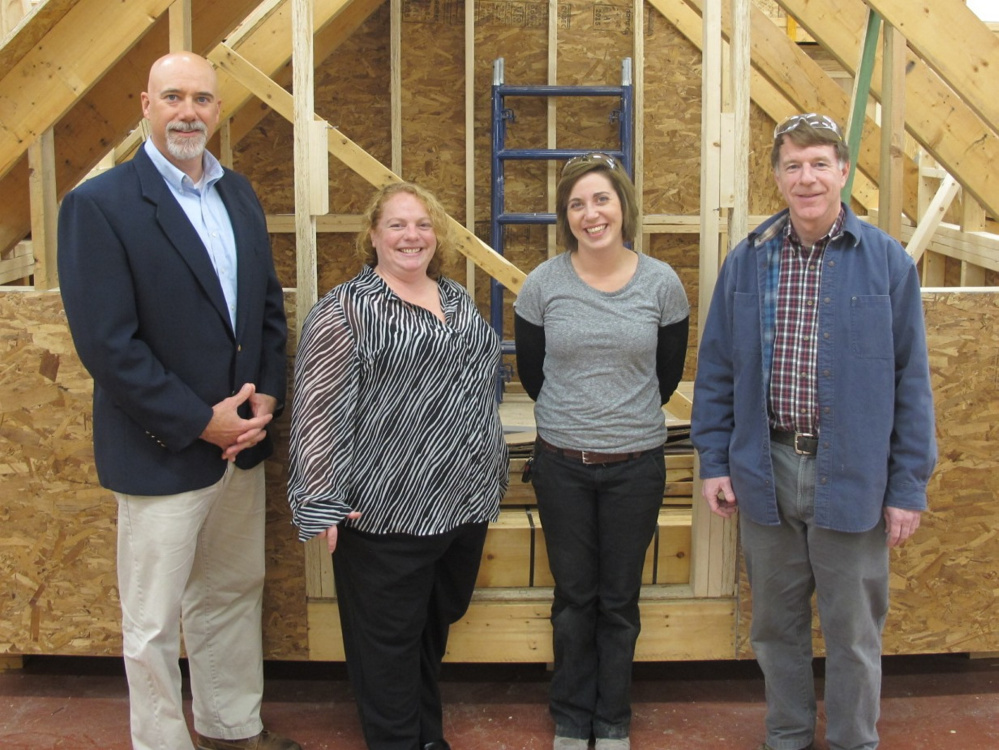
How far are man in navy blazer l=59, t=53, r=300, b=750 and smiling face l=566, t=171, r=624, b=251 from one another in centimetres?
79

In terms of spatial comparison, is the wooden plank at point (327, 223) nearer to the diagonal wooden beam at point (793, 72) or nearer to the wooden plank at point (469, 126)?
the wooden plank at point (469, 126)

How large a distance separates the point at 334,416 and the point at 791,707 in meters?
1.40

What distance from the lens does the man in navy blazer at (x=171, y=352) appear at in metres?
2.29

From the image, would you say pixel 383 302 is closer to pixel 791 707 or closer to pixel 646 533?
pixel 646 533

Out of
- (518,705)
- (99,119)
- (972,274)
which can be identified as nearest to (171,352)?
(99,119)

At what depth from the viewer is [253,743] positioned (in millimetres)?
2826

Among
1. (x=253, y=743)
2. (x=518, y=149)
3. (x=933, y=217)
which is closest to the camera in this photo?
(x=253, y=743)

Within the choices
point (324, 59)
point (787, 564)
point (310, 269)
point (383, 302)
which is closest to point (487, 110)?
point (324, 59)

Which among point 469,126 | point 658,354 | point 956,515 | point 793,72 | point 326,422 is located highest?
point 793,72

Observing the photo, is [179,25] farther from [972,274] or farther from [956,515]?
[972,274]

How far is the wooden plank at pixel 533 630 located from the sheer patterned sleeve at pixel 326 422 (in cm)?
74

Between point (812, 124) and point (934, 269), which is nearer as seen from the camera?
point (812, 124)

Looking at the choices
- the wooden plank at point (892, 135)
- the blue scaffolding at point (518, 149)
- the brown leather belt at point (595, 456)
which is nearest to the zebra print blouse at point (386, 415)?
the brown leather belt at point (595, 456)

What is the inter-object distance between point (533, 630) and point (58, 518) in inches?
55.6
